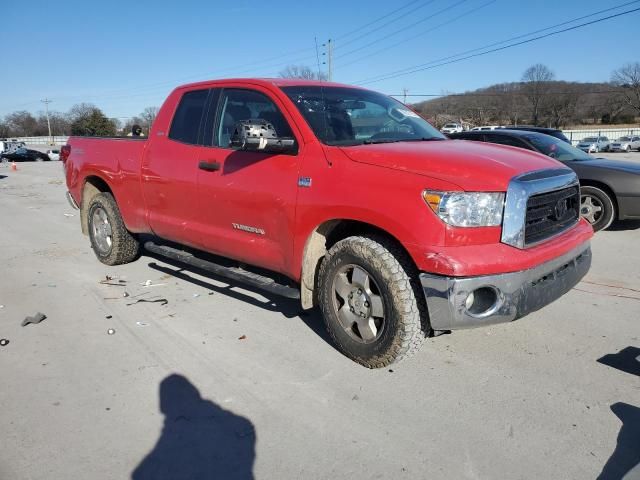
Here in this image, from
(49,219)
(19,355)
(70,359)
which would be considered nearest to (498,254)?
(70,359)

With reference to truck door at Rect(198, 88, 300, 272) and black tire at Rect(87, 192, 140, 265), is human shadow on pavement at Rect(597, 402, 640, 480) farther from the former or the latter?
black tire at Rect(87, 192, 140, 265)

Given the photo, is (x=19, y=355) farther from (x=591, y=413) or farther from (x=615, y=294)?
(x=615, y=294)

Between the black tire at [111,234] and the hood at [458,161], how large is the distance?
362 cm

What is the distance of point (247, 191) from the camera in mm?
3994

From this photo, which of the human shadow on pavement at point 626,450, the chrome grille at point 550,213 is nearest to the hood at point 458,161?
the chrome grille at point 550,213

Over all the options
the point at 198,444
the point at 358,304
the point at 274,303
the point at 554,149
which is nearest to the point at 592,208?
the point at 554,149

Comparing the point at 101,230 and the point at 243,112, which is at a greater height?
the point at 243,112

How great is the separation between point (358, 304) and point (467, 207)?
100 cm

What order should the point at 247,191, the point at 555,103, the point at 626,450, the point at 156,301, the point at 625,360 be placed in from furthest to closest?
the point at 555,103
the point at 156,301
the point at 247,191
the point at 625,360
the point at 626,450

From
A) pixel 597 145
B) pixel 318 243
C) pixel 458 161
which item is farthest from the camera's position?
pixel 597 145

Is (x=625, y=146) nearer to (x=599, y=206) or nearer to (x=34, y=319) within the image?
(x=599, y=206)

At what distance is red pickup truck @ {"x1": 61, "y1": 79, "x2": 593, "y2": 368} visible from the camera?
2.98 m

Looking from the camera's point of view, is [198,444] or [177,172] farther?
[177,172]

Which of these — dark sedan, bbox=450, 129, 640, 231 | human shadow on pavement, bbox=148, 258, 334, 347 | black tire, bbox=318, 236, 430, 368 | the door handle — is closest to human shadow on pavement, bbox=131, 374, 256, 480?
black tire, bbox=318, 236, 430, 368
